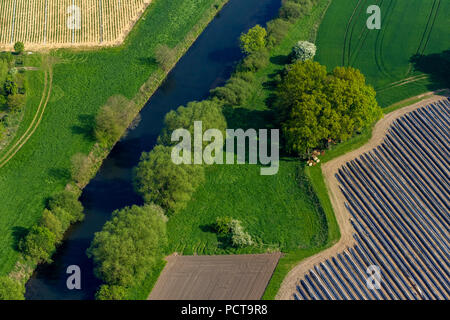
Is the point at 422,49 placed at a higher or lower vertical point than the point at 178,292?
higher

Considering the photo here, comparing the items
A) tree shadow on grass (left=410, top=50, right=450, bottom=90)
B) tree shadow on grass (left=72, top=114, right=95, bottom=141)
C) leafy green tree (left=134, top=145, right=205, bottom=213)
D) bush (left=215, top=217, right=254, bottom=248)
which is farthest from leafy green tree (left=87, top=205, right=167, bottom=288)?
tree shadow on grass (left=410, top=50, right=450, bottom=90)

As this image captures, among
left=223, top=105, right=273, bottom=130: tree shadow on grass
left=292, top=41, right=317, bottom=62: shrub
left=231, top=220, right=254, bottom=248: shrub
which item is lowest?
left=231, top=220, right=254, bottom=248: shrub

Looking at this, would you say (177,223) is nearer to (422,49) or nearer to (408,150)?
(408,150)

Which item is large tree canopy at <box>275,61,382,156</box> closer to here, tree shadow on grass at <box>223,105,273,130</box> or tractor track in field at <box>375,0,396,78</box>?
tree shadow on grass at <box>223,105,273,130</box>

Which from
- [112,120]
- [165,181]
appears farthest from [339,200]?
[112,120]

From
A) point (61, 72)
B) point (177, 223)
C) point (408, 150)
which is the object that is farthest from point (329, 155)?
point (61, 72)

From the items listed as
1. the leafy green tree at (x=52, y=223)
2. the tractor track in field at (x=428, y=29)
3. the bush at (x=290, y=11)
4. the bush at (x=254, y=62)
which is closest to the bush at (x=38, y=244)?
the leafy green tree at (x=52, y=223)
